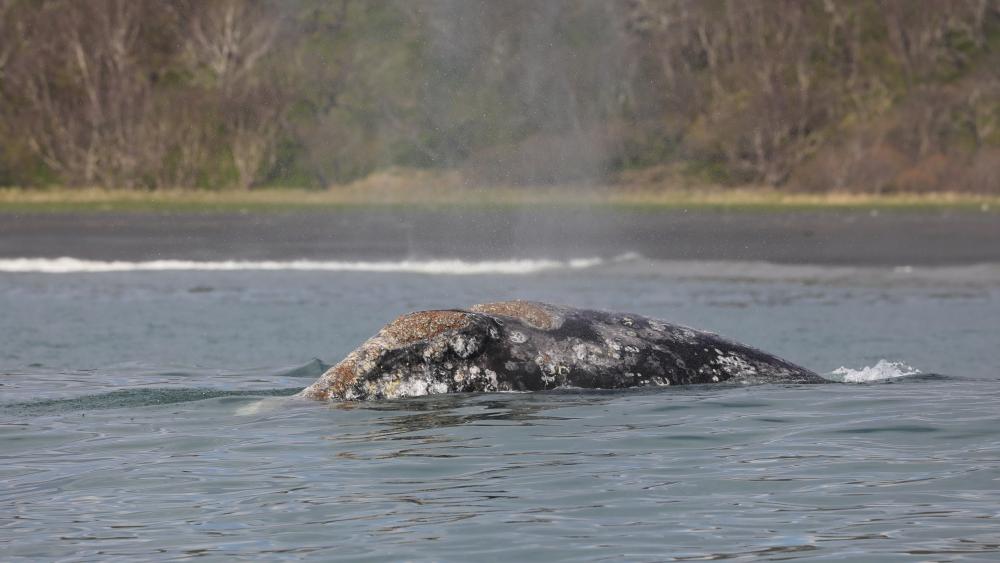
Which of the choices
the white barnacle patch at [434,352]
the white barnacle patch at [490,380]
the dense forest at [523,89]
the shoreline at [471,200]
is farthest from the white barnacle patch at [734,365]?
the dense forest at [523,89]

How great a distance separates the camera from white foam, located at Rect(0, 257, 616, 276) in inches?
Answer: 1522

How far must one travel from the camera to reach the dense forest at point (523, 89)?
72.1 metres

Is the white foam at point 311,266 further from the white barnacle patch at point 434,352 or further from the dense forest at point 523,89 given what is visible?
the dense forest at point 523,89

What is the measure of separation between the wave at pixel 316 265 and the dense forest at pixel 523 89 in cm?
2857

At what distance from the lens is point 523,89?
226 ft

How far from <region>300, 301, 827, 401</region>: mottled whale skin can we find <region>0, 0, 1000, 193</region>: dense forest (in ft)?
187

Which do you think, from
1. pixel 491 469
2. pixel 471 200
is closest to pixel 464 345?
pixel 491 469

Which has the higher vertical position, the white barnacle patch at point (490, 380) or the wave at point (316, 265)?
the wave at point (316, 265)

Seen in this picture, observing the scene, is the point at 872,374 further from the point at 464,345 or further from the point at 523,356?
the point at 464,345

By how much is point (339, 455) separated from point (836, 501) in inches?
129

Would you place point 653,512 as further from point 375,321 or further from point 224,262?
point 224,262

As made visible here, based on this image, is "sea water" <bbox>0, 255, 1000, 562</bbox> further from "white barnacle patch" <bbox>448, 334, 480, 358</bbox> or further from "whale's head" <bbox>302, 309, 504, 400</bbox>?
"white barnacle patch" <bbox>448, 334, 480, 358</bbox>

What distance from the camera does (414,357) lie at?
11789 mm

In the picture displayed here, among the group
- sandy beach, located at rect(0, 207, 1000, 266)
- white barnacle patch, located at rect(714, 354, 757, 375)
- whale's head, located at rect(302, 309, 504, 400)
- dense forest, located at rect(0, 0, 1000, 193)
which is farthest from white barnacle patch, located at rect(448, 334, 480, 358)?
dense forest, located at rect(0, 0, 1000, 193)
